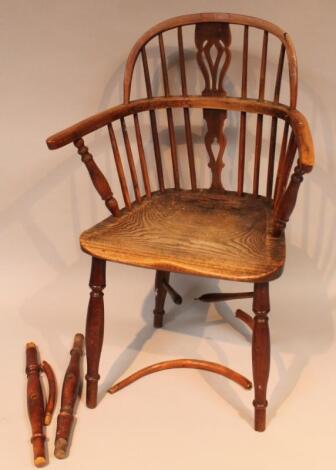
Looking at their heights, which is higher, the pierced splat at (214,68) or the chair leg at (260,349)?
the pierced splat at (214,68)

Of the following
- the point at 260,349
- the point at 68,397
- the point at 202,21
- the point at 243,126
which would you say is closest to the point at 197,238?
the point at 260,349

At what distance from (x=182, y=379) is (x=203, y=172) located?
711 mm

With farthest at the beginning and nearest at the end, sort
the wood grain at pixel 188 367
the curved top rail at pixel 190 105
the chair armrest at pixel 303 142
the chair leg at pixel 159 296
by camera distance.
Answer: the chair leg at pixel 159 296 < the wood grain at pixel 188 367 < the curved top rail at pixel 190 105 < the chair armrest at pixel 303 142

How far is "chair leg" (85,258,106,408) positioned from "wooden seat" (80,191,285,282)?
0.07 m

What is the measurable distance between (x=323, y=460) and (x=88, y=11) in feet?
4.84

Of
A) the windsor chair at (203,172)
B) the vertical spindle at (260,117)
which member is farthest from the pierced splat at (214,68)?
the vertical spindle at (260,117)

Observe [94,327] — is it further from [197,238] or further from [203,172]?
[203,172]

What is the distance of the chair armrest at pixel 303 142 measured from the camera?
1.25 meters

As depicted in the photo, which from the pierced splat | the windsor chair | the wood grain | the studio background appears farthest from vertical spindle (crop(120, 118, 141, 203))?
the wood grain

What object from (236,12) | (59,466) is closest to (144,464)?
(59,466)

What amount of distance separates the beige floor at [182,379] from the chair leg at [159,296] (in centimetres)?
4

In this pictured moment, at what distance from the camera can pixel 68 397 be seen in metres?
1.60

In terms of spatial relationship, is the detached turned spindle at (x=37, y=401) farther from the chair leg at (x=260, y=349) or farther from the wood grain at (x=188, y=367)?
the chair leg at (x=260, y=349)

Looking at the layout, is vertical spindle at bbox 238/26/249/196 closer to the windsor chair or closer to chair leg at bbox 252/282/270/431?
the windsor chair
